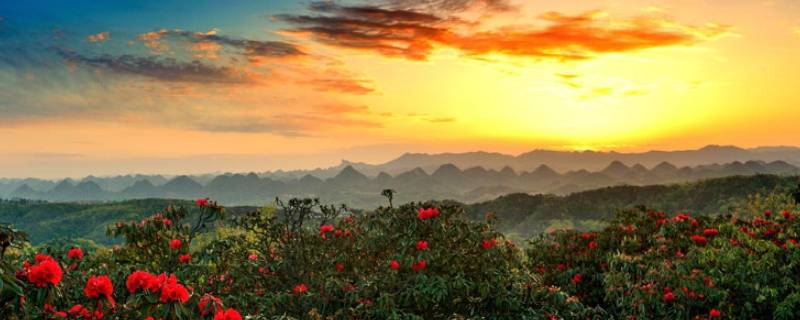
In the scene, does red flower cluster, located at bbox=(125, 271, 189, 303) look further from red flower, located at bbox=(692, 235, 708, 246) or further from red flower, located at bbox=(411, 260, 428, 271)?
red flower, located at bbox=(692, 235, 708, 246)

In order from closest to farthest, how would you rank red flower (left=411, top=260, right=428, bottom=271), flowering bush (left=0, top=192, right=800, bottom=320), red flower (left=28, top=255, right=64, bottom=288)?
red flower (left=28, top=255, right=64, bottom=288) → flowering bush (left=0, top=192, right=800, bottom=320) → red flower (left=411, top=260, right=428, bottom=271)

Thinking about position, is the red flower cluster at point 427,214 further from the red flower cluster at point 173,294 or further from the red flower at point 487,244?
the red flower cluster at point 173,294

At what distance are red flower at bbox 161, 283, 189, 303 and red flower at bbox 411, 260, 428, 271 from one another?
4.76 metres

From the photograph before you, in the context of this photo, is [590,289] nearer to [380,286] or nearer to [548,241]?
[548,241]

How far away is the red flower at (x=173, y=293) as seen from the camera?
4293 mm

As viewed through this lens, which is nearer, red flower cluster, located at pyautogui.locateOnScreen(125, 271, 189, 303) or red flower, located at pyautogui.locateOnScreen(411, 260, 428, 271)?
red flower cluster, located at pyautogui.locateOnScreen(125, 271, 189, 303)

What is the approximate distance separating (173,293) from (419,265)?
16.1 feet

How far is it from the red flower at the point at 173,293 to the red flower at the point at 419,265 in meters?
4.76

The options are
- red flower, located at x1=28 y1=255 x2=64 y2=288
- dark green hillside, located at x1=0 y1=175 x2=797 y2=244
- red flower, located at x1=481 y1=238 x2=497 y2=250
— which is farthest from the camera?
dark green hillside, located at x1=0 y1=175 x2=797 y2=244

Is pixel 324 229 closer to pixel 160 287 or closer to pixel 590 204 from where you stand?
pixel 160 287

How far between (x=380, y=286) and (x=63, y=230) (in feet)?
597

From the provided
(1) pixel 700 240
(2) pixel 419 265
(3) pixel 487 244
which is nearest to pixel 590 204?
(1) pixel 700 240

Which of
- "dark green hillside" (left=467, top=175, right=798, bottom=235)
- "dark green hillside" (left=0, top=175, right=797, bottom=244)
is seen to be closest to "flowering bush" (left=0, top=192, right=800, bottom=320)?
"dark green hillside" (left=0, top=175, right=797, bottom=244)

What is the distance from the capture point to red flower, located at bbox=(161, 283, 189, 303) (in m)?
4.29
